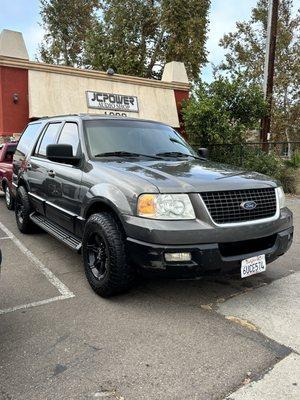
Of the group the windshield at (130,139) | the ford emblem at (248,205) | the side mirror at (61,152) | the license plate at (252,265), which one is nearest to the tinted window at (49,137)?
the windshield at (130,139)

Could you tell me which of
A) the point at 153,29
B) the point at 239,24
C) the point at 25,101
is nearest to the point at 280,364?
the point at 25,101

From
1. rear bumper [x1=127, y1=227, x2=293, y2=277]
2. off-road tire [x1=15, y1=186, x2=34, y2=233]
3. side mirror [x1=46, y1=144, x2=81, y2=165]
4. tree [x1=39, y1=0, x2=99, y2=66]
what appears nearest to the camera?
rear bumper [x1=127, y1=227, x2=293, y2=277]

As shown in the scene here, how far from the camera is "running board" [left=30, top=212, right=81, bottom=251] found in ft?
15.3

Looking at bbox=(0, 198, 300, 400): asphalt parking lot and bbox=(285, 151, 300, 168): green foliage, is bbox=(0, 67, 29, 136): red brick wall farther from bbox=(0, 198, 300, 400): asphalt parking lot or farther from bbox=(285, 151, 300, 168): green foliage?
bbox=(0, 198, 300, 400): asphalt parking lot

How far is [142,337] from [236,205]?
1453 millimetres

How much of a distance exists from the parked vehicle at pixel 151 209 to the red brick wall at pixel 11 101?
10416mm

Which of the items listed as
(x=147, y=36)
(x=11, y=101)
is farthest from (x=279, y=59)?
(x=11, y=101)

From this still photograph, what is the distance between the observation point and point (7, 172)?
9320 mm

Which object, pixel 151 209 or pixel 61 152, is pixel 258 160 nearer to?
pixel 61 152

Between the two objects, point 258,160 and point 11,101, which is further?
point 11,101

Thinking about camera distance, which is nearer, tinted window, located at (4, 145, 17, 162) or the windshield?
the windshield

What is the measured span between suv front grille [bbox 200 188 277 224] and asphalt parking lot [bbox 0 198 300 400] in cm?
89

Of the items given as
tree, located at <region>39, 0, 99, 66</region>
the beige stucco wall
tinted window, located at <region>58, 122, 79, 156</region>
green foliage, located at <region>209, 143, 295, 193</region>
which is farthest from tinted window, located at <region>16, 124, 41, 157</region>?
tree, located at <region>39, 0, 99, 66</region>

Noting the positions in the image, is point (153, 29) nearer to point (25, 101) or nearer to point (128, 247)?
point (25, 101)
